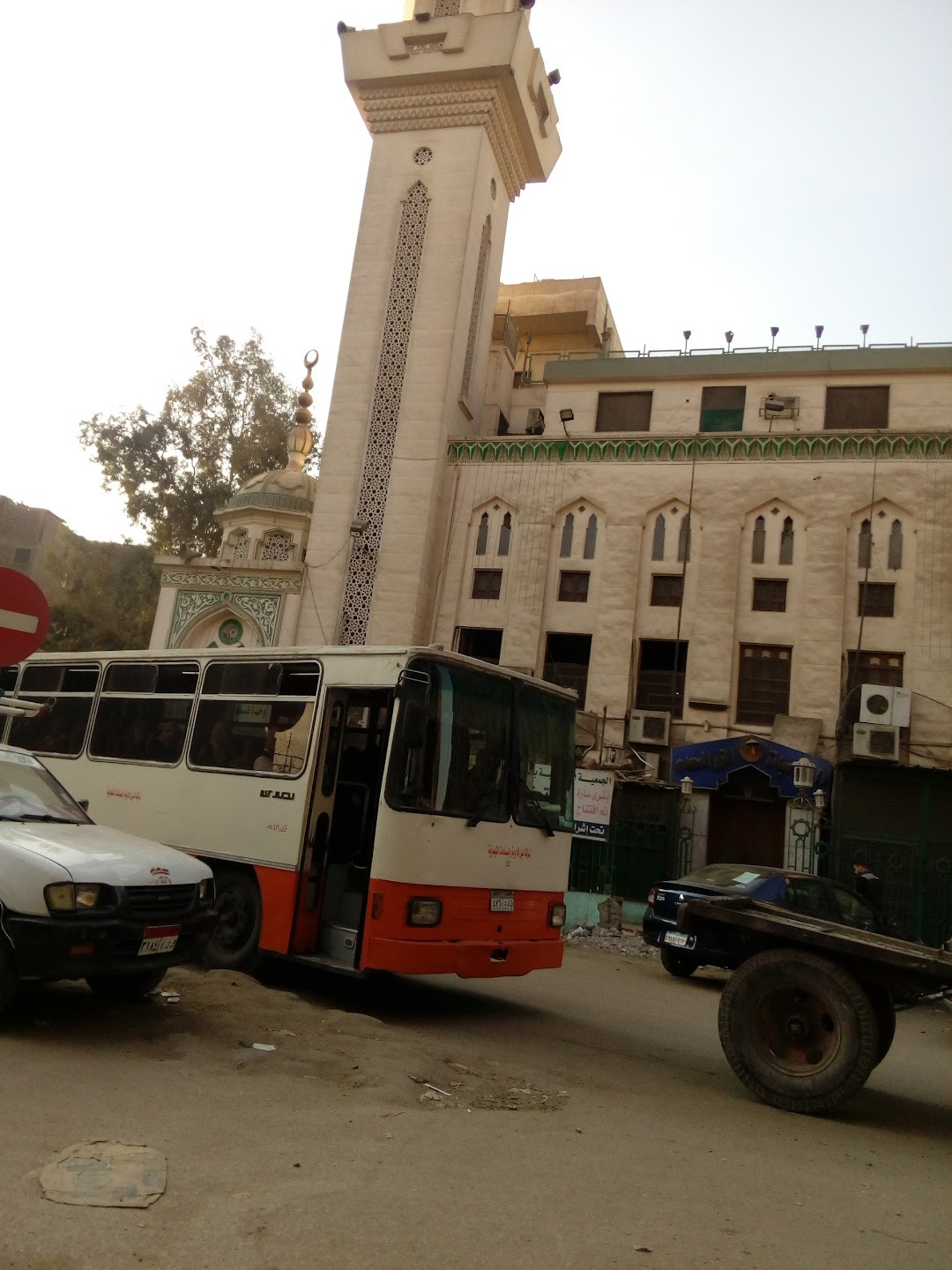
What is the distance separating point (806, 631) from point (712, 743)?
9.98ft

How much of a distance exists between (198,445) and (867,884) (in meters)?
27.2

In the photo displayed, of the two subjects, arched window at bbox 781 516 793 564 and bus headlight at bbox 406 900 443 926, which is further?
arched window at bbox 781 516 793 564

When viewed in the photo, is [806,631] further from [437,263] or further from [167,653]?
Result: [167,653]

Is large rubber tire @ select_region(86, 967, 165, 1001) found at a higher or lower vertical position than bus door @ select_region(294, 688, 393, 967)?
lower

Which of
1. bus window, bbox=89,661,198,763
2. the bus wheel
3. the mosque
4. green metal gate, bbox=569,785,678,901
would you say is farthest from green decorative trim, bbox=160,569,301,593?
the bus wheel

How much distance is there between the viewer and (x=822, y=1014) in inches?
235

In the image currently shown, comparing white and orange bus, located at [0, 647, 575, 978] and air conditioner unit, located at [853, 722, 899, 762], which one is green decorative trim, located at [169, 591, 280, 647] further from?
white and orange bus, located at [0, 647, 575, 978]

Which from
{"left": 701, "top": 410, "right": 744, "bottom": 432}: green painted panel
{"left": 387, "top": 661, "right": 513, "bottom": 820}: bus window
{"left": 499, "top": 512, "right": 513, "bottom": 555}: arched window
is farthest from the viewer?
{"left": 499, "top": 512, "right": 513, "bottom": 555}: arched window

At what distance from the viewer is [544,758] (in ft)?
27.8

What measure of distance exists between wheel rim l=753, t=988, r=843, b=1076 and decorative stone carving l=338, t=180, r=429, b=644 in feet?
53.7

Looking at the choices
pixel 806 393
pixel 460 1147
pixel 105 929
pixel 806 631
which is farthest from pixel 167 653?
pixel 806 393

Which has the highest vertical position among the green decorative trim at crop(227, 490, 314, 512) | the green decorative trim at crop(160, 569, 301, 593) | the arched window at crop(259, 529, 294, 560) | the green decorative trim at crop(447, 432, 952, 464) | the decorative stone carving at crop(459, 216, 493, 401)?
the decorative stone carving at crop(459, 216, 493, 401)

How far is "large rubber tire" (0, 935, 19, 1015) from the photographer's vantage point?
5.68 metres

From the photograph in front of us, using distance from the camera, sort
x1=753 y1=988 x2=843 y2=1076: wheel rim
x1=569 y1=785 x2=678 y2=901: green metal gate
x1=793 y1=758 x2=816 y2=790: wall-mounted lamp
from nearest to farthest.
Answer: x1=753 y1=988 x2=843 y2=1076: wheel rim → x1=793 y1=758 x2=816 y2=790: wall-mounted lamp → x1=569 y1=785 x2=678 y2=901: green metal gate
